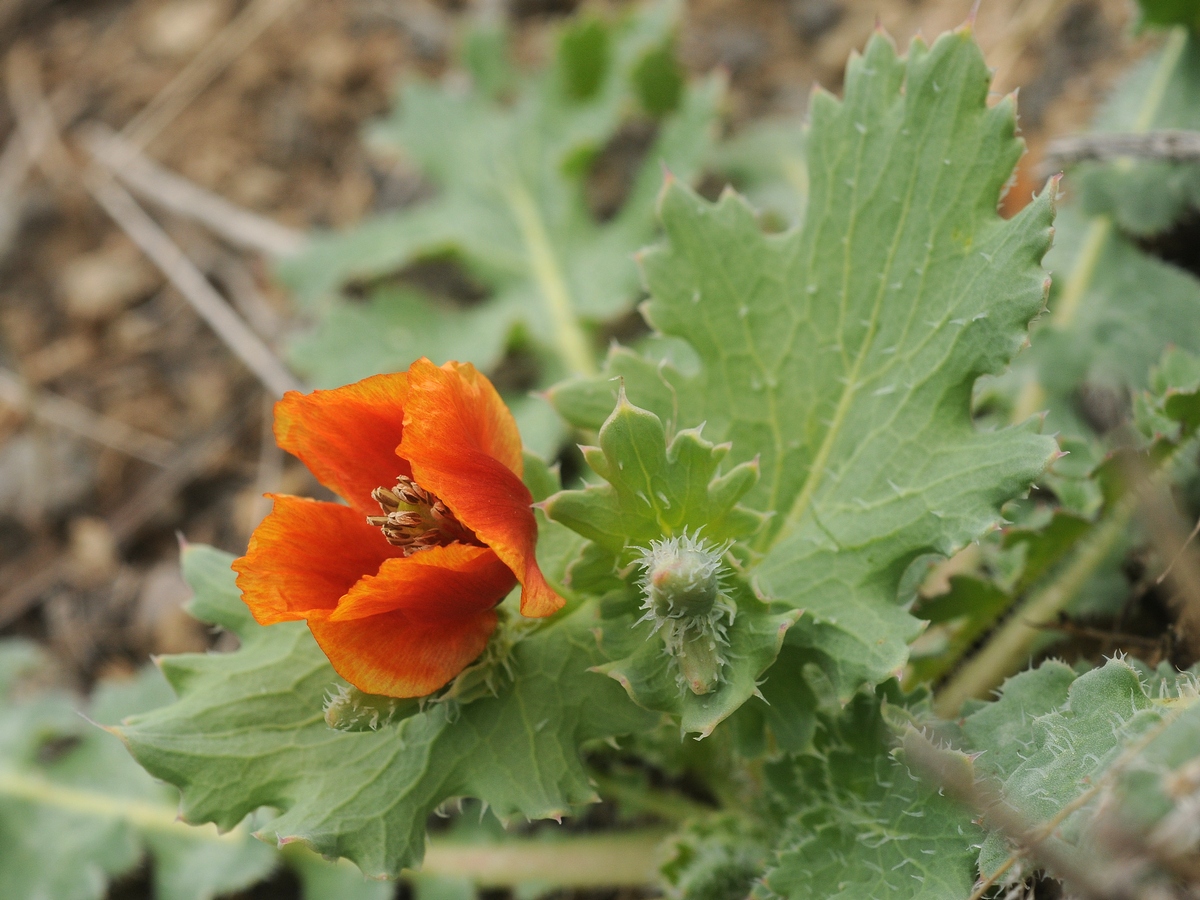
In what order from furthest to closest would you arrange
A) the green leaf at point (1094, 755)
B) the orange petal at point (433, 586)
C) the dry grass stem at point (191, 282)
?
1. the dry grass stem at point (191, 282)
2. the orange petal at point (433, 586)
3. the green leaf at point (1094, 755)

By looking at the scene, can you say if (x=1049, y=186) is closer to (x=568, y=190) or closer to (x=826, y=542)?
(x=826, y=542)

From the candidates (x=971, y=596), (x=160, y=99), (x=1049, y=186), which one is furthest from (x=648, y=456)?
(x=160, y=99)

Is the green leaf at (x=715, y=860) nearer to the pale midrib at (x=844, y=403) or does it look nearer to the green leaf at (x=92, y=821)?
the pale midrib at (x=844, y=403)

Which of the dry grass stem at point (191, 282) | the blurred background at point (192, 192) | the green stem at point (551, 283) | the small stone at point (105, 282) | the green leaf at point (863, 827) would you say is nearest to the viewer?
the green leaf at point (863, 827)

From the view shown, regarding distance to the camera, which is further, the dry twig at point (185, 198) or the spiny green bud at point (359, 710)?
the dry twig at point (185, 198)

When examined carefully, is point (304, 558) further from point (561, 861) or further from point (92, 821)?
point (92, 821)

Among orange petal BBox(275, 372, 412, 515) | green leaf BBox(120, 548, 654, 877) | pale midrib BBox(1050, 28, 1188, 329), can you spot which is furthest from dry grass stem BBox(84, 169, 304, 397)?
pale midrib BBox(1050, 28, 1188, 329)

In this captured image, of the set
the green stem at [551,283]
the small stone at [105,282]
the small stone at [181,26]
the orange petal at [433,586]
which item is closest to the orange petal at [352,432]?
the orange petal at [433,586]
